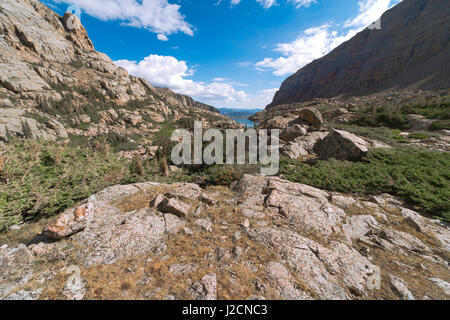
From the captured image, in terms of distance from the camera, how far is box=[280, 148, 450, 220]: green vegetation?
4922 millimetres

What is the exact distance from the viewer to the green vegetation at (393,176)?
4.92 m

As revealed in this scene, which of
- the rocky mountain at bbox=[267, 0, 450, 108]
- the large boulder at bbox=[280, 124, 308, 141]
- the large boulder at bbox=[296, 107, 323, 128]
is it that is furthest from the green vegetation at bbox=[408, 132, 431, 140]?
the rocky mountain at bbox=[267, 0, 450, 108]

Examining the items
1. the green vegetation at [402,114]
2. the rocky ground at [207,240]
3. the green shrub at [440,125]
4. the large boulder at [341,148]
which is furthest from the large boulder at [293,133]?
the green shrub at [440,125]

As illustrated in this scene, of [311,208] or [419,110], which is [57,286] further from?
[419,110]

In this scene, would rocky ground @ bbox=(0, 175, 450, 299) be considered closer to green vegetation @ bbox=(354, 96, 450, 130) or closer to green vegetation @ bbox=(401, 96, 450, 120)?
green vegetation @ bbox=(354, 96, 450, 130)

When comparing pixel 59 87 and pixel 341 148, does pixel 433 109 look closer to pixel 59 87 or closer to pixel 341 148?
pixel 341 148

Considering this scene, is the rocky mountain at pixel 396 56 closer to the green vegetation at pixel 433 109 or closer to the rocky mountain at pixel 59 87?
the green vegetation at pixel 433 109

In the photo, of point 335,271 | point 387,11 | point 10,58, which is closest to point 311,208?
point 335,271

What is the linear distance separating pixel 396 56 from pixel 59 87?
278ft

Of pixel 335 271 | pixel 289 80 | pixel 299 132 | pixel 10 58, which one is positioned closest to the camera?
pixel 335 271

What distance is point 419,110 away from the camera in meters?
15.4

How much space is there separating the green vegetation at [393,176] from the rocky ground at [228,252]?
866 mm

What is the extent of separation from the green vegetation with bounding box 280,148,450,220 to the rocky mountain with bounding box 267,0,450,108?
31.6m
